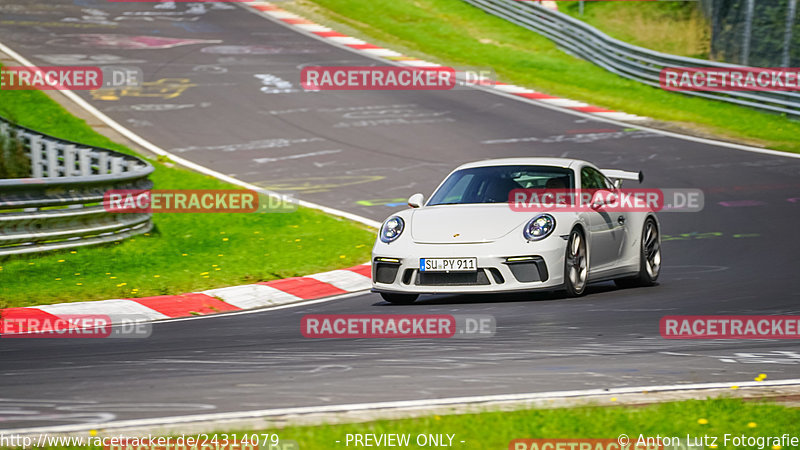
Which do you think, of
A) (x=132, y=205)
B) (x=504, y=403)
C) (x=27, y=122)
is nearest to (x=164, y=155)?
(x=27, y=122)

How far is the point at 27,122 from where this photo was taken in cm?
2120

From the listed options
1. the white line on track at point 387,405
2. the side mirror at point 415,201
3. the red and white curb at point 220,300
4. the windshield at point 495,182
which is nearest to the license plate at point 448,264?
the side mirror at point 415,201

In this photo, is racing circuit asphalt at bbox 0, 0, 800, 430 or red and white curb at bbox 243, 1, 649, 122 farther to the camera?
red and white curb at bbox 243, 1, 649, 122

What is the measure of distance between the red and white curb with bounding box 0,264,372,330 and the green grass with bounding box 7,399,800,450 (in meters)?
5.00

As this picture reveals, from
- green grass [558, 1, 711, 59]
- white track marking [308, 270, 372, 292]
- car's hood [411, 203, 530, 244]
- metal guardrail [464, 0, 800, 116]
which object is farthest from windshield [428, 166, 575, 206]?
green grass [558, 1, 711, 59]

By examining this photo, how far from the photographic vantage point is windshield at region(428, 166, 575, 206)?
A: 34.4ft

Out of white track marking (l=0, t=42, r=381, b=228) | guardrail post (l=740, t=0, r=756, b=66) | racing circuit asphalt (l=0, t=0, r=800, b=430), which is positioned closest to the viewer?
Answer: racing circuit asphalt (l=0, t=0, r=800, b=430)

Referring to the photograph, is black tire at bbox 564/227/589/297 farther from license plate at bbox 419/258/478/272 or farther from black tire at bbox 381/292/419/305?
black tire at bbox 381/292/419/305

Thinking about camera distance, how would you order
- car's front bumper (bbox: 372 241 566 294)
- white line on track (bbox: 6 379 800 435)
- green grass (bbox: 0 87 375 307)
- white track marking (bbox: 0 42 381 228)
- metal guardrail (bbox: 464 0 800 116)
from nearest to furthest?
white line on track (bbox: 6 379 800 435) → car's front bumper (bbox: 372 241 566 294) → green grass (bbox: 0 87 375 307) → white track marking (bbox: 0 42 381 228) → metal guardrail (bbox: 464 0 800 116)

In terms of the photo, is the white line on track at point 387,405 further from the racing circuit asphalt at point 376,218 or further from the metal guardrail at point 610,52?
the metal guardrail at point 610,52

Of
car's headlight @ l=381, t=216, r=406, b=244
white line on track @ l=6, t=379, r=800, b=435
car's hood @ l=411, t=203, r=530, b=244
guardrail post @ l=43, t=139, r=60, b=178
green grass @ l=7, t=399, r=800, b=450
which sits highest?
green grass @ l=7, t=399, r=800, b=450

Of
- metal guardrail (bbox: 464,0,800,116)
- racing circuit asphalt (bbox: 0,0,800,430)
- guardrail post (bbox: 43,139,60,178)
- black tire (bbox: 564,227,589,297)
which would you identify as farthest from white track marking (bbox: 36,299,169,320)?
metal guardrail (bbox: 464,0,800,116)

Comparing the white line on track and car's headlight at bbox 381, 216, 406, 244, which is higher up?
the white line on track

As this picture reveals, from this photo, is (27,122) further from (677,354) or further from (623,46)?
(677,354)
